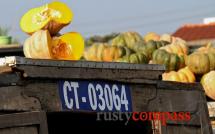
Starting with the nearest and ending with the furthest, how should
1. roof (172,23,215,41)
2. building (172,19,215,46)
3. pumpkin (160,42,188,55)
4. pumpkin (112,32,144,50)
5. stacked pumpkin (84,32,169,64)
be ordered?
stacked pumpkin (84,32,169,64)
pumpkin (160,42,188,55)
pumpkin (112,32,144,50)
building (172,19,215,46)
roof (172,23,215,41)

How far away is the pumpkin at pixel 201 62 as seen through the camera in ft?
30.8

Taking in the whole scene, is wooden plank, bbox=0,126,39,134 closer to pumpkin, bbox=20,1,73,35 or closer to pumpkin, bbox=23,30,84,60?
pumpkin, bbox=23,30,84,60

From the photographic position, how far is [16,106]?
3.78 metres

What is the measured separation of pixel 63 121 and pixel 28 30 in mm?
801

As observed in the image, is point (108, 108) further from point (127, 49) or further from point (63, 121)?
point (127, 49)

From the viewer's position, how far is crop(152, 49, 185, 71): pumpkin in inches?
376

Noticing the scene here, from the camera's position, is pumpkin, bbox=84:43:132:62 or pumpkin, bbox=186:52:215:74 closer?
pumpkin, bbox=186:52:215:74

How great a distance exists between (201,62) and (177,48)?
863mm

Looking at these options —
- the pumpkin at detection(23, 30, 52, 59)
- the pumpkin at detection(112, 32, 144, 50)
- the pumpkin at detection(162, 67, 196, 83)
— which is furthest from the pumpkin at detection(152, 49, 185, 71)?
the pumpkin at detection(23, 30, 52, 59)

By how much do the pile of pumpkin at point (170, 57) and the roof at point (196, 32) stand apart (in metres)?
15.5

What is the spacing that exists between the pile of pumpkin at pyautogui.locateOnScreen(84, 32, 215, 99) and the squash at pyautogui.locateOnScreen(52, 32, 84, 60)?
4.23m

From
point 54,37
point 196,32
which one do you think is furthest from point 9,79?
point 196,32

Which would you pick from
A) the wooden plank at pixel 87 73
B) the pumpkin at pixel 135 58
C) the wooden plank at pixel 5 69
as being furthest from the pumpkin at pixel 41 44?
the pumpkin at pixel 135 58

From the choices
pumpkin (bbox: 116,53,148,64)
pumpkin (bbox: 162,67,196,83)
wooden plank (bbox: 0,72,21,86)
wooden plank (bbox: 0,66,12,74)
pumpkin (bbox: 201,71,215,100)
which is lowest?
pumpkin (bbox: 201,71,215,100)
